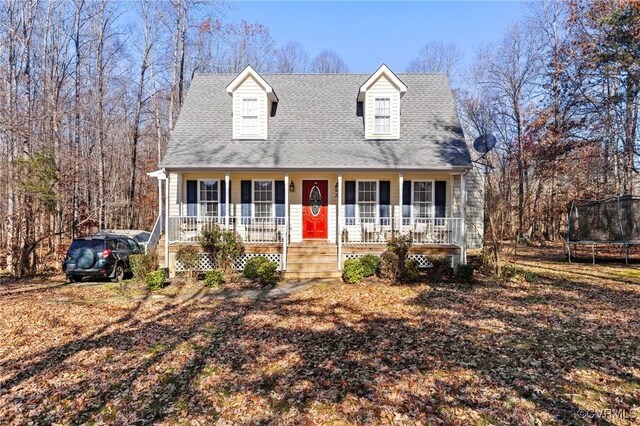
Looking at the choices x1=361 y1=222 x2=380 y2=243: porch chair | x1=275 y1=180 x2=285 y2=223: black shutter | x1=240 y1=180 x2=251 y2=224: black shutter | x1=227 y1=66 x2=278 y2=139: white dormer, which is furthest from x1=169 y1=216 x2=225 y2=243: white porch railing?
x1=361 y1=222 x2=380 y2=243: porch chair

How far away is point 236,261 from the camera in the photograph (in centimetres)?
1180

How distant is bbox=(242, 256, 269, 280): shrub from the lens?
10.9 metres

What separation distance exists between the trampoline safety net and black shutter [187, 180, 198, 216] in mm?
14656

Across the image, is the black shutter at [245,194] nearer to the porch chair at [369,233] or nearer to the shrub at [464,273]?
the porch chair at [369,233]

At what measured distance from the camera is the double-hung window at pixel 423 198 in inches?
520

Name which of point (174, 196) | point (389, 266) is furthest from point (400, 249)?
point (174, 196)

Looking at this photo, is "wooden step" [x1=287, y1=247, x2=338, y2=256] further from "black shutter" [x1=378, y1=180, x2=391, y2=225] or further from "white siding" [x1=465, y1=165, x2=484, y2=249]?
"white siding" [x1=465, y1=165, x2=484, y2=249]

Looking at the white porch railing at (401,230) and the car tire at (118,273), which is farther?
the white porch railing at (401,230)

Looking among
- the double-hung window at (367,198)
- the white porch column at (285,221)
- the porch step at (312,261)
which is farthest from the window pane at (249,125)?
the porch step at (312,261)

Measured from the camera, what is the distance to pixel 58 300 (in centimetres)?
907

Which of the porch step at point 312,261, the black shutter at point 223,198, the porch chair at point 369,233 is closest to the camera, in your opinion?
the porch step at point 312,261

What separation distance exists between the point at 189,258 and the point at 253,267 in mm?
2000

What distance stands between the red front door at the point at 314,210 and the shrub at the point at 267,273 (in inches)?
111

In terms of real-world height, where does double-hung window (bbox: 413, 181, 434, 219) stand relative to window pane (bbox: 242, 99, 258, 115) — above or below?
below
